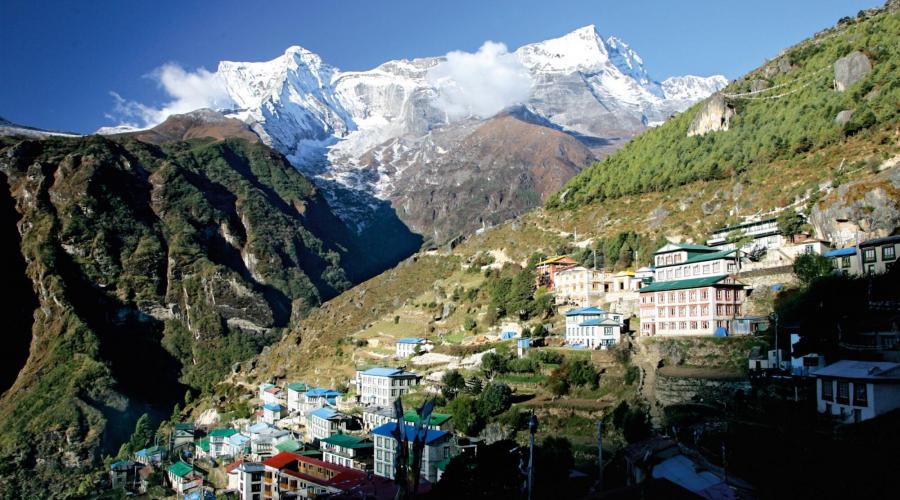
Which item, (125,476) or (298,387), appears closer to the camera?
(298,387)

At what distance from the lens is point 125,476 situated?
262ft

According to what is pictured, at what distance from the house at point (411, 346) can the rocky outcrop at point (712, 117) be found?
4245 centimetres

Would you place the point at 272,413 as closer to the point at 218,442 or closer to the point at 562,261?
the point at 218,442

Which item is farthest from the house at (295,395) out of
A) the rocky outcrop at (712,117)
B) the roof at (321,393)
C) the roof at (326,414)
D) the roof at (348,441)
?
the rocky outcrop at (712,117)

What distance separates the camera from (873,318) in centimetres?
3559

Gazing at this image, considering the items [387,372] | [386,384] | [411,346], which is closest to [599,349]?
[386,384]

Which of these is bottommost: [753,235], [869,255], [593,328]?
[593,328]

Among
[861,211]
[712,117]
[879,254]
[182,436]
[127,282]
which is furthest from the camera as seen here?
[127,282]

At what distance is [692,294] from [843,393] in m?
15.3

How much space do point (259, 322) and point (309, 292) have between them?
18.0 metres

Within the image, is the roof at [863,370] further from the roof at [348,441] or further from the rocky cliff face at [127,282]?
the rocky cliff face at [127,282]

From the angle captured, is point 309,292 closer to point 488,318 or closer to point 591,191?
point 591,191

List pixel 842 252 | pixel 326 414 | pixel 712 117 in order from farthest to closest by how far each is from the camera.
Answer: pixel 712 117 → pixel 326 414 → pixel 842 252

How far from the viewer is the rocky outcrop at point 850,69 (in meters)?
70.6
